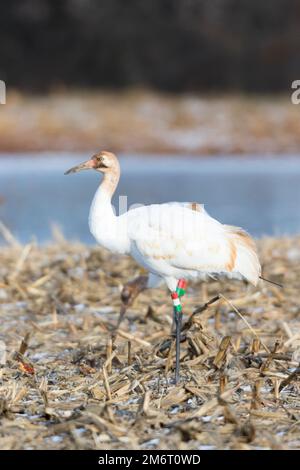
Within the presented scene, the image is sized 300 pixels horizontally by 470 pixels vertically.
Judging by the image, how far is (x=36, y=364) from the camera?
18.2 feet

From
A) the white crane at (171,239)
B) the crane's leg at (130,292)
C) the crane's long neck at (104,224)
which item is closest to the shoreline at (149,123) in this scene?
the crane's leg at (130,292)

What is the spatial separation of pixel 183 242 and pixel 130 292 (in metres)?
1.37

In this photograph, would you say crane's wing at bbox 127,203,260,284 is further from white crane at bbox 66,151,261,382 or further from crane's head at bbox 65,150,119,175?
crane's head at bbox 65,150,119,175

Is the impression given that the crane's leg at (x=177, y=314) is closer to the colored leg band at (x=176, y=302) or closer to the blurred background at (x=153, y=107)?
the colored leg band at (x=176, y=302)

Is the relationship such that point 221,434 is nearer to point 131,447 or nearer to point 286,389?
point 131,447

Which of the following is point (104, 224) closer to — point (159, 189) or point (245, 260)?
point (245, 260)

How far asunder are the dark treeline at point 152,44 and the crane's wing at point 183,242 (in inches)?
550

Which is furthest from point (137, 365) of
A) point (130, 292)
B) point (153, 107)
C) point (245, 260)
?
point (153, 107)

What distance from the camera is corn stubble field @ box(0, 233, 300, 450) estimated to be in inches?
168

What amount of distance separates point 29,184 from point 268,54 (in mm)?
8555

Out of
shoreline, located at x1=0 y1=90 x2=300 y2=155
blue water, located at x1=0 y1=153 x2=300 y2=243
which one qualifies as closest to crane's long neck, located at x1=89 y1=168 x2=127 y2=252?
blue water, located at x1=0 y1=153 x2=300 y2=243

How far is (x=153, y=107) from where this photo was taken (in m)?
18.0

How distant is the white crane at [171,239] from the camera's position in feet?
17.6
